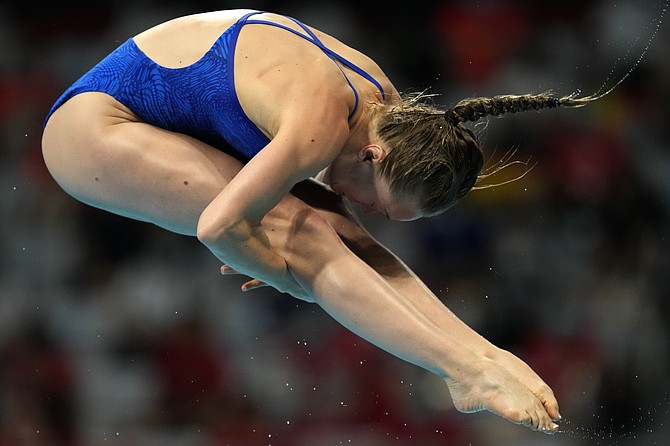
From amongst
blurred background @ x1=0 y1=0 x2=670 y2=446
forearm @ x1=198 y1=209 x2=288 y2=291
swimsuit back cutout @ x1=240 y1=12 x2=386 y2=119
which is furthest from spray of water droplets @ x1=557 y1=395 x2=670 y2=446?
swimsuit back cutout @ x1=240 y1=12 x2=386 y2=119

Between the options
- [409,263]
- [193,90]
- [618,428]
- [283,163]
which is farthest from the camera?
[409,263]

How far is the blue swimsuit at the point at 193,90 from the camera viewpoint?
7.00 ft

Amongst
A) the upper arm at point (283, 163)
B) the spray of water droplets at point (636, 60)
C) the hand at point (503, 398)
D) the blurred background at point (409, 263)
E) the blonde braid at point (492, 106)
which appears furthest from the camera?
the spray of water droplets at point (636, 60)

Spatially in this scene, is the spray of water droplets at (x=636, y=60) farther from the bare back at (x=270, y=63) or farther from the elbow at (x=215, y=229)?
the elbow at (x=215, y=229)

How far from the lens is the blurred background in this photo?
158 inches

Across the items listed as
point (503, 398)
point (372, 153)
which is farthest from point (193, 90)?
point (503, 398)

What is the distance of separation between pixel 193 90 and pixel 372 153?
0.43 m

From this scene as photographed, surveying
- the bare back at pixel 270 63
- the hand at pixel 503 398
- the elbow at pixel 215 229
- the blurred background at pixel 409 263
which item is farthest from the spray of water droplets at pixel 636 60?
the elbow at pixel 215 229

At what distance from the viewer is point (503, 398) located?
2113 millimetres

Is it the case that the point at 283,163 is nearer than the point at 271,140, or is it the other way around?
the point at 283,163

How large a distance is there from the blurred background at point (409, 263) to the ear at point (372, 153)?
6.42 feet

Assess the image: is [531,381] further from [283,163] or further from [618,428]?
[618,428]

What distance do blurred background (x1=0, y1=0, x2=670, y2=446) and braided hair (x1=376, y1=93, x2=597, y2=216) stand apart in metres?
1.90

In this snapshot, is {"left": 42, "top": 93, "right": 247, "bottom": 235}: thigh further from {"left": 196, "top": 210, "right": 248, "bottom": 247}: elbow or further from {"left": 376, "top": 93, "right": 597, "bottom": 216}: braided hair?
{"left": 376, "top": 93, "right": 597, "bottom": 216}: braided hair
